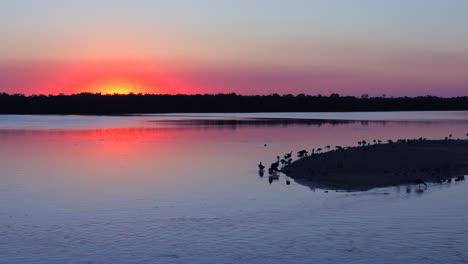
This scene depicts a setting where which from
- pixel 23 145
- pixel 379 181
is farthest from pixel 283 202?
pixel 23 145

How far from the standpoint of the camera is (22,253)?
14.7 meters

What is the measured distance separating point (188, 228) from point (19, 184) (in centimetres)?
1268

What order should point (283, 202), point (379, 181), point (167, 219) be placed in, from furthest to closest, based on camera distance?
point (379, 181) < point (283, 202) < point (167, 219)

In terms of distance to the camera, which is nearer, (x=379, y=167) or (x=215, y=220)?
(x=215, y=220)

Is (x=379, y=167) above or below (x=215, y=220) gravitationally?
above

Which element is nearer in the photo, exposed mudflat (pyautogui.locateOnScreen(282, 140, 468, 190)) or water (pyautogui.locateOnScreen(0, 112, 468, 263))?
water (pyautogui.locateOnScreen(0, 112, 468, 263))

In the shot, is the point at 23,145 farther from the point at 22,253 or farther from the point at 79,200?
the point at 22,253

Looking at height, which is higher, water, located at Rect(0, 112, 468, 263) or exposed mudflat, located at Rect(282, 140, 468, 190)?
exposed mudflat, located at Rect(282, 140, 468, 190)

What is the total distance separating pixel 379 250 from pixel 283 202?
7175 millimetres

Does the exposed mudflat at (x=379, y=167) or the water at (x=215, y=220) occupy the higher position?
the exposed mudflat at (x=379, y=167)

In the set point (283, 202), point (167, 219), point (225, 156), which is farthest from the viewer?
point (225, 156)

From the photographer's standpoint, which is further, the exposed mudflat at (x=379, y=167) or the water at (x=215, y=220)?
the exposed mudflat at (x=379, y=167)

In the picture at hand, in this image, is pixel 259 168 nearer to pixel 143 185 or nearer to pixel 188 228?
pixel 143 185

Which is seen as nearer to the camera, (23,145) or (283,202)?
(283,202)
